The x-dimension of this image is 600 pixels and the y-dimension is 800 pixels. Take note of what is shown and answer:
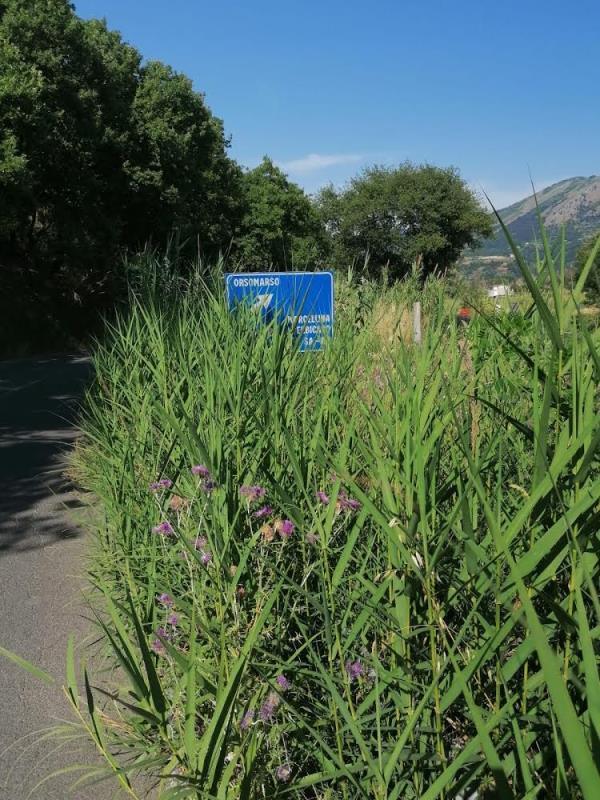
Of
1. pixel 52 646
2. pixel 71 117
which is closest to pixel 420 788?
pixel 52 646

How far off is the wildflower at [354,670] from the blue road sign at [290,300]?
8.34 ft

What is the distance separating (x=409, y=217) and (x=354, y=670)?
2340 inches

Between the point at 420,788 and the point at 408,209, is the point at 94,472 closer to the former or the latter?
the point at 420,788

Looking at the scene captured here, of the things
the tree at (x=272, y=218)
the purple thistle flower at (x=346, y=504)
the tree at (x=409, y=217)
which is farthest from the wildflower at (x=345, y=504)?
the tree at (x=409, y=217)

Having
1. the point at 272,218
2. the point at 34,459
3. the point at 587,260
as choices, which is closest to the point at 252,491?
the point at 587,260

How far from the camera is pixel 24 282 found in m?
27.9

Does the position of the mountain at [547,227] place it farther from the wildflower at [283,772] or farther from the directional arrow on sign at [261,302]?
the directional arrow on sign at [261,302]

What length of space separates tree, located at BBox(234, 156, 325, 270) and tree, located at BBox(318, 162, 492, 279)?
488cm

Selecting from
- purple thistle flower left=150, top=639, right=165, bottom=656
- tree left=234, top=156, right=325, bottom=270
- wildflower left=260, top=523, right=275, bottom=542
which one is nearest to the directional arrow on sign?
wildflower left=260, top=523, right=275, bottom=542

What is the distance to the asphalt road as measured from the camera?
3.12 m

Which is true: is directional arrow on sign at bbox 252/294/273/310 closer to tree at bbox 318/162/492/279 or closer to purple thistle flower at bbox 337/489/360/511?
purple thistle flower at bbox 337/489/360/511

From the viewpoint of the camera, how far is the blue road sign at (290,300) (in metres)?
5.18

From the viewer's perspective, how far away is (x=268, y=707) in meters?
2.29

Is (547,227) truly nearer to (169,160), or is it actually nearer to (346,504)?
(346,504)
